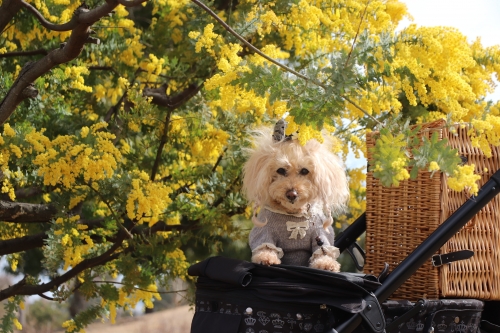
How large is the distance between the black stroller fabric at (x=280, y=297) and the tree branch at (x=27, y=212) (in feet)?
6.36

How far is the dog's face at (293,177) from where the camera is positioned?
9.17 ft

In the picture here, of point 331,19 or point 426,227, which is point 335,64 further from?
point 331,19

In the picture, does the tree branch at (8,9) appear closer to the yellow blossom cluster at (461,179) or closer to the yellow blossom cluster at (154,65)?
the yellow blossom cluster at (154,65)

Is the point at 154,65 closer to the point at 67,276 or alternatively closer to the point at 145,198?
the point at 145,198

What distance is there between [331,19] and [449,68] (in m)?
1.04

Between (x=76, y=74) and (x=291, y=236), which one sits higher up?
(x=76, y=74)

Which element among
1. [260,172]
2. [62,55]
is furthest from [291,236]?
[62,55]

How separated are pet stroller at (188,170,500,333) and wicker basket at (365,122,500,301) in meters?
0.20

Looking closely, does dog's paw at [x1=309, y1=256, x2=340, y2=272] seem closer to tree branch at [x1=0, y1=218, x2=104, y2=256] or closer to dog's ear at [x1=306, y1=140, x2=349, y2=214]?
dog's ear at [x1=306, y1=140, x2=349, y2=214]

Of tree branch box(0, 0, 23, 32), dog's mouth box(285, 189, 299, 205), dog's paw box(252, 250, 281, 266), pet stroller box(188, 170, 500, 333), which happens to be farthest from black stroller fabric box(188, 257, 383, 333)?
tree branch box(0, 0, 23, 32)

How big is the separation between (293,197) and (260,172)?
182 mm

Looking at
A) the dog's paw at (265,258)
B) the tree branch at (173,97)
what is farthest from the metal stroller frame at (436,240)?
the tree branch at (173,97)

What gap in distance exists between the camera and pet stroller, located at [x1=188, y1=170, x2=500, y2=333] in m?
2.41

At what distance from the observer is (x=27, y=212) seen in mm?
4277
